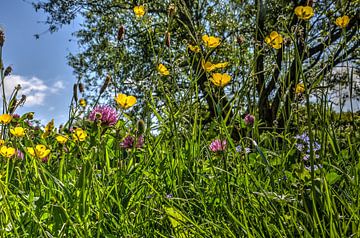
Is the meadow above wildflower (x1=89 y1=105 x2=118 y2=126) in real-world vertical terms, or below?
below

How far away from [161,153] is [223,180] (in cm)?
51

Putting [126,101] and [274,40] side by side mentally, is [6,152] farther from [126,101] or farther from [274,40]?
[274,40]

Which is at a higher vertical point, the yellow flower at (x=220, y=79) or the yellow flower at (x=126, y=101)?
the yellow flower at (x=220, y=79)

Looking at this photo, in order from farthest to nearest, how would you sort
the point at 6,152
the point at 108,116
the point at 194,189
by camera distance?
1. the point at 108,116
2. the point at 6,152
3. the point at 194,189

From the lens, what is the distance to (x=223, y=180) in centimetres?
121

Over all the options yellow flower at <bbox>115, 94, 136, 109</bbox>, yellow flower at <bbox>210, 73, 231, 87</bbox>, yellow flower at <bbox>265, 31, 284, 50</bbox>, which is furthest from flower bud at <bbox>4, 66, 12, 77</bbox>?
yellow flower at <bbox>265, 31, 284, 50</bbox>

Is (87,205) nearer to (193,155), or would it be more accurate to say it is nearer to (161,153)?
(193,155)

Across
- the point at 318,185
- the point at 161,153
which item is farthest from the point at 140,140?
the point at 318,185

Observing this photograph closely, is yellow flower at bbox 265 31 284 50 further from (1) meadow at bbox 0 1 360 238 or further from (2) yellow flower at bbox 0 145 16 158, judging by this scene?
(2) yellow flower at bbox 0 145 16 158

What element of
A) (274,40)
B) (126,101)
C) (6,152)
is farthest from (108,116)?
(274,40)

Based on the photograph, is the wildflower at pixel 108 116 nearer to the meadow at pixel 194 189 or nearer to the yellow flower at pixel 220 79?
the meadow at pixel 194 189

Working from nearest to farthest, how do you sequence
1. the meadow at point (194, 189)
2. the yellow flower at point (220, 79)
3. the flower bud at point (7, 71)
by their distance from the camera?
the meadow at point (194, 189) → the yellow flower at point (220, 79) → the flower bud at point (7, 71)

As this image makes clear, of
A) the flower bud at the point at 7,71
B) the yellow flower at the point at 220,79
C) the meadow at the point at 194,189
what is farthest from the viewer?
the flower bud at the point at 7,71

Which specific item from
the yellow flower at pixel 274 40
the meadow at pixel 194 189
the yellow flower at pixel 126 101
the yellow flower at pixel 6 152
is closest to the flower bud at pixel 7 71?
the meadow at pixel 194 189
